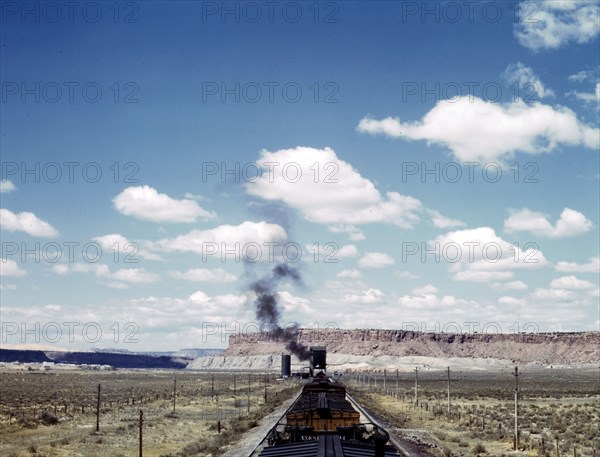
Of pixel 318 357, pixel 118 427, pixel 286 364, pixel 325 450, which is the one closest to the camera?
pixel 325 450

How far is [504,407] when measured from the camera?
181ft

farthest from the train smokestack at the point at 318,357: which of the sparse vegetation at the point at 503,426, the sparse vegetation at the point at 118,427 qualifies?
the sparse vegetation at the point at 118,427

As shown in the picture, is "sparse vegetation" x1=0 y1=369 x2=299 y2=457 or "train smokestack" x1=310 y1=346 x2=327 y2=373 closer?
"sparse vegetation" x1=0 y1=369 x2=299 y2=457

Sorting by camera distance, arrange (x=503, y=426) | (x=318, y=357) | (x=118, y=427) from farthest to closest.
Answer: (x=318, y=357) < (x=503, y=426) < (x=118, y=427)

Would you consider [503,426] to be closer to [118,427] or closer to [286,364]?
[118,427]

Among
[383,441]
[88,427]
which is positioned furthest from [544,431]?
[383,441]

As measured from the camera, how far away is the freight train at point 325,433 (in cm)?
1195

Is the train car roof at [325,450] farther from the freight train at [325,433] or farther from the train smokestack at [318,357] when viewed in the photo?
the train smokestack at [318,357]

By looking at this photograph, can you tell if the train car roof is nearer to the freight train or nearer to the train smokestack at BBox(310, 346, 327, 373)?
the freight train

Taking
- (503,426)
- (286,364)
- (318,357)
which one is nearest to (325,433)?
(503,426)

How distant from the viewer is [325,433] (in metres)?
16.9

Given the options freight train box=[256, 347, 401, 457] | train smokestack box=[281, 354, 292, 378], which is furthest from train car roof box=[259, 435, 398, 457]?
train smokestack box=[281, 354, 292, 378]

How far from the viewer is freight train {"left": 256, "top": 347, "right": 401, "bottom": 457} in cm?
1195

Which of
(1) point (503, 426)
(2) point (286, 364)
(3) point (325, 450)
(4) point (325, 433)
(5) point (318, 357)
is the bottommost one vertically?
(2) point (286, 364)
